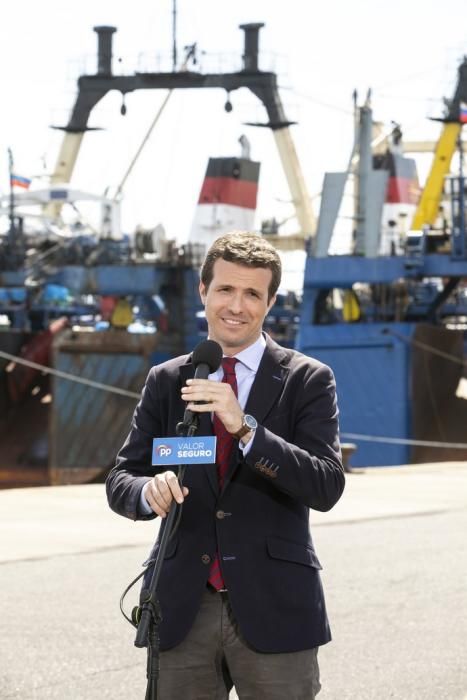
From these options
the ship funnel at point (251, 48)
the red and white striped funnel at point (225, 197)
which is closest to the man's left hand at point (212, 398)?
the red and white striped funnel at point (225, 197)

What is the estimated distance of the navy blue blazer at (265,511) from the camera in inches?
144

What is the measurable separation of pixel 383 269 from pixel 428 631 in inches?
1176

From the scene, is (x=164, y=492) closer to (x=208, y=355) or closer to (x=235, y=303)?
(x=208, y=355)

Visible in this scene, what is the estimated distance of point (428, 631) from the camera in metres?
8.43

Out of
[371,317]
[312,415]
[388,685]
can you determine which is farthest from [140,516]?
[371,317]

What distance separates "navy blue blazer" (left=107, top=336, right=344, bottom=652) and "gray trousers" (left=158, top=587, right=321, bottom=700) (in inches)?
1.8

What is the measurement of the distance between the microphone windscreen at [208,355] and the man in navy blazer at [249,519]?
103 mm

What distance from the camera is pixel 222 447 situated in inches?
149

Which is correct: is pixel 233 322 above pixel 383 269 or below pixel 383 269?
above

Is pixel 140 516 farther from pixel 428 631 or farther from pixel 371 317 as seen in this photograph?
pixel 371 317

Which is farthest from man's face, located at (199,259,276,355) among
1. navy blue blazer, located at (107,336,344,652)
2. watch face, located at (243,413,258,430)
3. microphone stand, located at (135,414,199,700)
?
microphone stand, located at (135,414,199,700)

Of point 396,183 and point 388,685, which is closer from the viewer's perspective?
point 388,685

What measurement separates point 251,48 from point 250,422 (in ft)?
153

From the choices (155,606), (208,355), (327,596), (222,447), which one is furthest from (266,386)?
(327,596)
